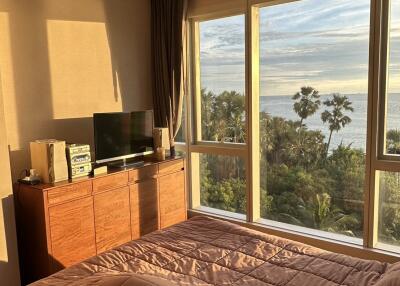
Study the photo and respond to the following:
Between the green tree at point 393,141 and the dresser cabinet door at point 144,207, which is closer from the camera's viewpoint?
the green tree at point 393,141

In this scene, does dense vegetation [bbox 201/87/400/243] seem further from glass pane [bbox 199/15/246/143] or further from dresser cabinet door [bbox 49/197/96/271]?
dresser cabinet door [bbox 49/197/96/271]

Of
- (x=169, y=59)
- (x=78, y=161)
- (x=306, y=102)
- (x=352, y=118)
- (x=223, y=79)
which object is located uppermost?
(x=169, y=59)

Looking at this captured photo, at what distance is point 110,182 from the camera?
3305mm

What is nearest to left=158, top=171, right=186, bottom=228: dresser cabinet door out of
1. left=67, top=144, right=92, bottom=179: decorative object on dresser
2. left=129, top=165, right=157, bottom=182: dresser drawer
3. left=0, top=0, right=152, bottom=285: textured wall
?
left=129, top=165, right=157, bottom=182: dresser drawer

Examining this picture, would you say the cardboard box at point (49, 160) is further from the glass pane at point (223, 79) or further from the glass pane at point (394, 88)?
the glass pane at point (394, 88)

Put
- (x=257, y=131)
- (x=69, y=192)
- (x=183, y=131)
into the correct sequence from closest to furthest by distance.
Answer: (x=69, y=192) < (x=257, y=131) < (x=183, y=131)

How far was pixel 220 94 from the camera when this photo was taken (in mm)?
4164

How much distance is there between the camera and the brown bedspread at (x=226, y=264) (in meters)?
1.86

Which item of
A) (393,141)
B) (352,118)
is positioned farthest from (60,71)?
(393,141)

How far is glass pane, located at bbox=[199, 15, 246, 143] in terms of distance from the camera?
396 centimetres

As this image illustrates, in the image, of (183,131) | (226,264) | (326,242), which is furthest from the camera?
(183,131)

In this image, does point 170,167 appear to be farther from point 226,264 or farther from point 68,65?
point 226,264

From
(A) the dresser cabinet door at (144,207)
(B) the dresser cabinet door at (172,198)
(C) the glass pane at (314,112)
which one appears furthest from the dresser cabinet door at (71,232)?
(C) the glass pane at (314,112)

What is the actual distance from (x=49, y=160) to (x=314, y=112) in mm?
2321
